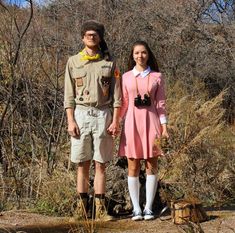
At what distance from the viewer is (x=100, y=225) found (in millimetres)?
5148

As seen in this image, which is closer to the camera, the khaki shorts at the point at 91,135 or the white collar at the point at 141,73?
the khaki shorts at the point at 91,135

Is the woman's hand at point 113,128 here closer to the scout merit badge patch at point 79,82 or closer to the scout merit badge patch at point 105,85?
the scout merit badge patch at point 105,85

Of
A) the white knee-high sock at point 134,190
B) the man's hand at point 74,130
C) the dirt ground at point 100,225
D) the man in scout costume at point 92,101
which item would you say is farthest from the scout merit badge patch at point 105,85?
the dirt ground at point 100,225

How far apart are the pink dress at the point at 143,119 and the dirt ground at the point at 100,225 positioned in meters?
0.63

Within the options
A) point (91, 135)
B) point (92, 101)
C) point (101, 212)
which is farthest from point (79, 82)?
point (101, 212)

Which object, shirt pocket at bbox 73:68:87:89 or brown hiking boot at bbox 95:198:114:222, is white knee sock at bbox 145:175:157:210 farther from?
shirt pocket at bbox 73:68:87:89

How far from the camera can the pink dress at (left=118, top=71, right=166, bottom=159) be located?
523cm

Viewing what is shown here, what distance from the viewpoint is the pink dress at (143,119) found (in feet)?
17.2

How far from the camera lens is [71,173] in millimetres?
6551

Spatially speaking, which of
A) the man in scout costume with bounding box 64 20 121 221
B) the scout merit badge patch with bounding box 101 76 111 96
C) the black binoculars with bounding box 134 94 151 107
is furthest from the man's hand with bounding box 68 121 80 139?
the black binoculars with bounding box 134 94 151 107

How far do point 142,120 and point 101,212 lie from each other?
96 cm

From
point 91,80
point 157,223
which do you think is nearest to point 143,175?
point 157,223

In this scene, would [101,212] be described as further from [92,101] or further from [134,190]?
[92,101]

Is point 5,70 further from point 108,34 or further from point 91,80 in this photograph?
point 108,34
